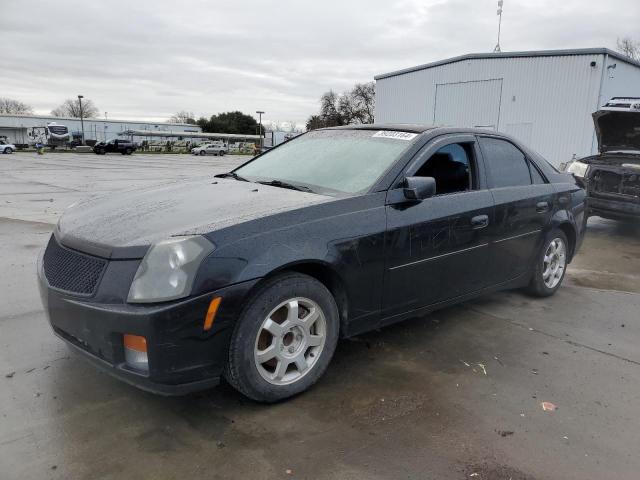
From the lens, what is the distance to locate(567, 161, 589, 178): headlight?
8323mm

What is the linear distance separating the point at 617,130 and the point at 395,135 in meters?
7.02

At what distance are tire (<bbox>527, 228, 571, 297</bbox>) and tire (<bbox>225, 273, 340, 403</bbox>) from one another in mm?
2515

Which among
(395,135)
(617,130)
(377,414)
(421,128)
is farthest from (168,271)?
(617,130)

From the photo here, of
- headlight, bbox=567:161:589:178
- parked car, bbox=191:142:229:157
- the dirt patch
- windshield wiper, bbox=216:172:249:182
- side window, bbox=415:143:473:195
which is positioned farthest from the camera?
parked car, bbox=191:142:229:157

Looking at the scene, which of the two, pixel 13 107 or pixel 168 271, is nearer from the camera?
pixel 168 271

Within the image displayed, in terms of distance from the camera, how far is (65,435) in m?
2.54

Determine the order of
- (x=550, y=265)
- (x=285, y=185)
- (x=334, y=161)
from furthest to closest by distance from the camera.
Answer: (x=550, y=265) → (x=334, y=161) → (x=285, y=185)

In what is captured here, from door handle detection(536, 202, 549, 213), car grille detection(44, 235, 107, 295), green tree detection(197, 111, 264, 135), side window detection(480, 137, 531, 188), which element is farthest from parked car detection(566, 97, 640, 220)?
green tree detection(197, 111, 264, 135)

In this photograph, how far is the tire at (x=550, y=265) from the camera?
4723 mm

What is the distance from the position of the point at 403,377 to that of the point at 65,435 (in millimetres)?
1911

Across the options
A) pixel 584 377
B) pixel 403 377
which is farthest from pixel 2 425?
pixel 584 377

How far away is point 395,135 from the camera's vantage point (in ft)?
12.6

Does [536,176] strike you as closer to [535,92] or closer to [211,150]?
[535,92]

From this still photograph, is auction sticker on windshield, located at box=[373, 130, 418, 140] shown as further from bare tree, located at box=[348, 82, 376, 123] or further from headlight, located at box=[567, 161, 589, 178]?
bare tree, located at box=[348, 82, 376, 123]
